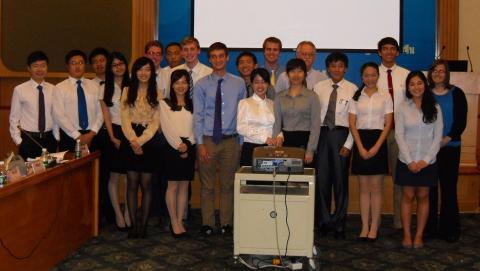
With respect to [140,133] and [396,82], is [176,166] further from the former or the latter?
[396,82]

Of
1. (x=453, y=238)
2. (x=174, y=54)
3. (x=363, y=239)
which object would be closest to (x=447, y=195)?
(x=453, y=238)

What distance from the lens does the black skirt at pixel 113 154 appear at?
4.17 m

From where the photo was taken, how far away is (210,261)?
Answer: 345cm

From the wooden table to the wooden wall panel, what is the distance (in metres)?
4.41

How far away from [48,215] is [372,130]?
2.44m

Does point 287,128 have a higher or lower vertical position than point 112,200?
higher

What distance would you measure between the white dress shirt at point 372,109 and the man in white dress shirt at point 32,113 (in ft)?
8.24

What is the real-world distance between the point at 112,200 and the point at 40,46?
2.82 m

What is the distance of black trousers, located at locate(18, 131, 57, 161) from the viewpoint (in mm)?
4102

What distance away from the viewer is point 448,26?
6156mm

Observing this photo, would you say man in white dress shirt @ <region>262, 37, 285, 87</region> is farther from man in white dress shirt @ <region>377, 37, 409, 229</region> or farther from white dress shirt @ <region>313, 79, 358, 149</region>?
man in white dress shirt @ <region>377, 37, 409, 229</region>

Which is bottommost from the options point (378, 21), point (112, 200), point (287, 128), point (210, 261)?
point (210, 261)

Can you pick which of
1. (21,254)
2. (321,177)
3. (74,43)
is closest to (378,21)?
(321,177)

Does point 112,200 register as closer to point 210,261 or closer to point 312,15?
point 210,261
